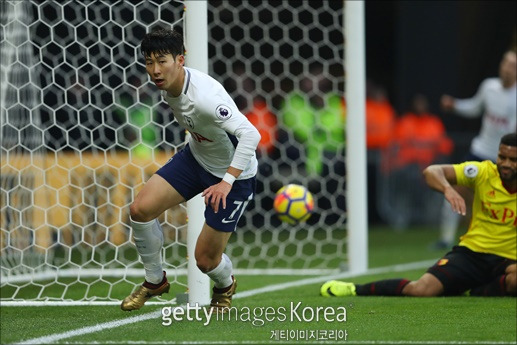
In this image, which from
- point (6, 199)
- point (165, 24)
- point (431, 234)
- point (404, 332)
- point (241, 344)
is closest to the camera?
point (241, 344)

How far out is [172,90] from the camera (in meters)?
5.63

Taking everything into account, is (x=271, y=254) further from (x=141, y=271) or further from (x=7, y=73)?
(x=7, y=73)

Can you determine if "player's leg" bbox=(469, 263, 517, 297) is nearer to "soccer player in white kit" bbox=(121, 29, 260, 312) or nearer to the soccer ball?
the soccer ball

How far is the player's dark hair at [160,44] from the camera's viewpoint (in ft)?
18.2

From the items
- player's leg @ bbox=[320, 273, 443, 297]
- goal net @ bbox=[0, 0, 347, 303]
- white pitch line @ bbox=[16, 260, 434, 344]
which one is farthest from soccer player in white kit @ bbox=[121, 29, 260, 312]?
player's leg @ bbox=[320, 273, 443, 297]

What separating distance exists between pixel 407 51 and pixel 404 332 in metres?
11.0

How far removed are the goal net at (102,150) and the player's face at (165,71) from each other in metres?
0.81

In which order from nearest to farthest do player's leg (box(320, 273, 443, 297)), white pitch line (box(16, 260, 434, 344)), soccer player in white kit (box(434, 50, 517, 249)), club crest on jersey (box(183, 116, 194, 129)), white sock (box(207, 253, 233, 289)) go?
white pitch line (box(16, 260, 434, 344)), club crest on jersey (box(183, 116, 194, 129)), white sock (box(207, 253, 233, 289)), player's leg (box(320, 273, 443, 297)), soccer player in white kit (box(434, 50, 517, 249))

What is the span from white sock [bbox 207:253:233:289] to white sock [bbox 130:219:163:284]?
1.03 ft

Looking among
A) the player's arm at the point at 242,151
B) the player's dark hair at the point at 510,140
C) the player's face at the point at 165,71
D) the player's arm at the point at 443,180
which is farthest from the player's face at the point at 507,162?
the player's face at the point at 165,71

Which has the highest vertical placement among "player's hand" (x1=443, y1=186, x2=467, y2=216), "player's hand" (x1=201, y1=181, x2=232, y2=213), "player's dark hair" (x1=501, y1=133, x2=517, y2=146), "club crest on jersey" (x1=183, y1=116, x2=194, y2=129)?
"club crest on jersey" (x1=183, y1=116, x2=194, y2=129)

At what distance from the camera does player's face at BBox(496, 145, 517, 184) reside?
652 cm

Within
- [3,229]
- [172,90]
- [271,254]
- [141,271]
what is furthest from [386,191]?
[172,90]

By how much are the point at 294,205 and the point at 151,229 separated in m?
1.72
